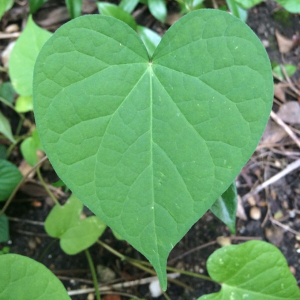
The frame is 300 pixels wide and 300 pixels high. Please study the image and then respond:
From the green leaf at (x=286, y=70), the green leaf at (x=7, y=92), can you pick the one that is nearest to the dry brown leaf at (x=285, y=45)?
the green leaf at (x=286, y=70)

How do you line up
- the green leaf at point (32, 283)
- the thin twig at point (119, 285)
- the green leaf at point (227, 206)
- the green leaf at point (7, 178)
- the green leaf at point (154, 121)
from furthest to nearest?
1. the thin twig at point (119, 285)
2. the green leaf at point (7, 178)
3. the green leaf at point (227, 206)
4. the green leaf at point (32, 283)
5. the green leaf at point (154, 121)

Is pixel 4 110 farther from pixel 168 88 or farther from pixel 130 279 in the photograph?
pixel 168 88

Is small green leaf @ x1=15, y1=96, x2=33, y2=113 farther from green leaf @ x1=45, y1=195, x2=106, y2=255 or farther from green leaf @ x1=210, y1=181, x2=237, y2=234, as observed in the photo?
green leaf @ x1=210, y1=181, x2=237, y2=234

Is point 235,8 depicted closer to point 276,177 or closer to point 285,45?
point 285,45

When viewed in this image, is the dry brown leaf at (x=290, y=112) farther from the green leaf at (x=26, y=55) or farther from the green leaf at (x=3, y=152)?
the green leaf at (x=3, y=152)

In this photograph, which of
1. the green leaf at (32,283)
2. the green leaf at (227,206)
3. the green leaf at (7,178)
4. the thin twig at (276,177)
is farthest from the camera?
the thin twig at (276,177)

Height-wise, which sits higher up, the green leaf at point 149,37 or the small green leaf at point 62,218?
the green leaf at point 149,37

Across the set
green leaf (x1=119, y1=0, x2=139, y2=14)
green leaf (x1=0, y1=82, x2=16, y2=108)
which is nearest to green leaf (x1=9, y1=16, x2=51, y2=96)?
green leaf (x1=0, y1=82, x2=16, y2=108)

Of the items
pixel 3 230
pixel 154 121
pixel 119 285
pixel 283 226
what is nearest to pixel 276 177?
pixel 283 226
